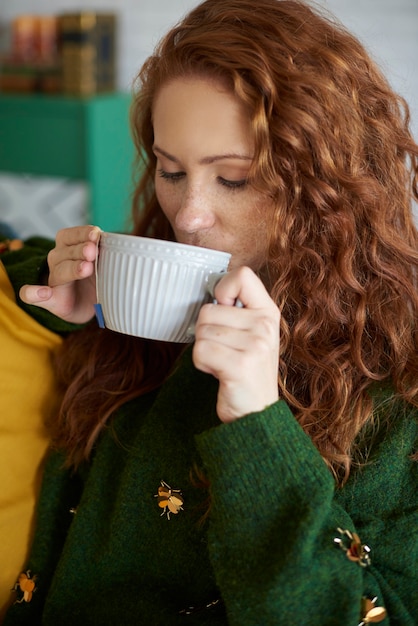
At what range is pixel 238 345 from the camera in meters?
0.82

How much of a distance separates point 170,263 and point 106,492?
40cm

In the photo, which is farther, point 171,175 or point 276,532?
point 171,175

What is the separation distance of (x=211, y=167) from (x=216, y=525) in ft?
1.48

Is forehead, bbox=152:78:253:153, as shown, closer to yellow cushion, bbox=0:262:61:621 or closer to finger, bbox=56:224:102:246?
finger, bbox=56:224:102:246

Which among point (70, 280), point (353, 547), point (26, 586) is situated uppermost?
point (70, 280)

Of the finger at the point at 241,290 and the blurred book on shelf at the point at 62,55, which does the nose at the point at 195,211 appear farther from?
the blurred book on shelf at the point at 62,55

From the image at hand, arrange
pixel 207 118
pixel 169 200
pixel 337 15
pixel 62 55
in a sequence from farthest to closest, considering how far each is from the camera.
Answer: pixel 62 55, pixel 337 15, pixel 169 200, pixel 207 118

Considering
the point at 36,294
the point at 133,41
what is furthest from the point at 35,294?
the point at 133,41

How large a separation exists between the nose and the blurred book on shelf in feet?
7.54

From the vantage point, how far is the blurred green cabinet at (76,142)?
304 cm

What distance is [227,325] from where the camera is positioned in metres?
0.82

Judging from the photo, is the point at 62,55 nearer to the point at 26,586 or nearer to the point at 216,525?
the point at 26,586

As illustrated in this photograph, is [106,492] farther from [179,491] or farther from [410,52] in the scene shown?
[410,52]

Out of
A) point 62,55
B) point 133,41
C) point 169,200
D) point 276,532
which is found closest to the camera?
point 276,532
